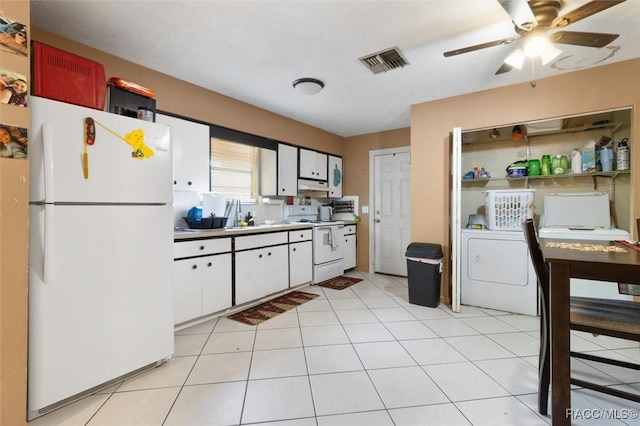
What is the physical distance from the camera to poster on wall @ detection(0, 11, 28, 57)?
1.40 m

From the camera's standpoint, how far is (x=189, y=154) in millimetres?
2951

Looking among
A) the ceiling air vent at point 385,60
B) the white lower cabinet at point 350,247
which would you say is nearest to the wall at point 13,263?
the ceiling air vent at point 385,60

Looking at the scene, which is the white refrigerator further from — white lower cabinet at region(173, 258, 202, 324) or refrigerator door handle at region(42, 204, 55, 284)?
white lower cabinet at region(173, 258, 202, 324)

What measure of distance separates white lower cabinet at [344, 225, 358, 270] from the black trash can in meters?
1.60

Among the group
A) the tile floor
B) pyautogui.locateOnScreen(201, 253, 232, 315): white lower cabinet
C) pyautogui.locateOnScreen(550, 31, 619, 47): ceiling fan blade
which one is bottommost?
the tile floor

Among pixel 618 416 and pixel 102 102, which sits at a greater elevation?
pixel 102 102

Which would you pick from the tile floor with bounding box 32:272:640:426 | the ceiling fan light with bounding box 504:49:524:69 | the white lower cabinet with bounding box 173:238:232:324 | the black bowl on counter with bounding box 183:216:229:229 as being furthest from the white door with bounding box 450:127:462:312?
the black bowl on counter with bounding box 183:216:229:229

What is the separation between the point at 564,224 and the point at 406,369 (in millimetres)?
2440

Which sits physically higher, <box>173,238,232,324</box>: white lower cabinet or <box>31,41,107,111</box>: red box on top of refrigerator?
<box>31,41,107,111</box>: red box on top of refrigerator

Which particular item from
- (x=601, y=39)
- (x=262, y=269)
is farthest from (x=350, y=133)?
(x=601, y=39)

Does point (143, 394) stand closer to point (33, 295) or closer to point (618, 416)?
point (33, 295)

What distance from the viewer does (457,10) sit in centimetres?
189

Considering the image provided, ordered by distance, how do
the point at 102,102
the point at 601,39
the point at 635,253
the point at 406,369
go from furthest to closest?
the point at 406,369, the point at 102,102, the point at 601,39, the point at 635,253

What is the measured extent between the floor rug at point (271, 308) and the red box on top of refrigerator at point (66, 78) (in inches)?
87.0
